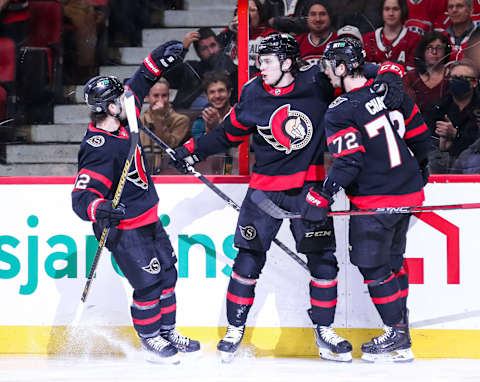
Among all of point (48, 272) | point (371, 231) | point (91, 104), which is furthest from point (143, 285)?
point (371, 231)

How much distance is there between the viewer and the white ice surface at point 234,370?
289 centimetres

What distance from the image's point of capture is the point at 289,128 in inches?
118

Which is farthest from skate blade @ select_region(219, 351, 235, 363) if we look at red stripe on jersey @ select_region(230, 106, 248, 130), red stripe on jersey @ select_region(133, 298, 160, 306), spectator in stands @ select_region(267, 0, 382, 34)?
spectator in stands @ select_region(267, 0, 382, 34)

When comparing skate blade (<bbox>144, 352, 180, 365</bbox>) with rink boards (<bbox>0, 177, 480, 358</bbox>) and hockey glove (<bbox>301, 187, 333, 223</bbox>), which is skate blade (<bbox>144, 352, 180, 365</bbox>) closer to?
rink boards (<bbox>0, 177, 480, 358</bbox>)

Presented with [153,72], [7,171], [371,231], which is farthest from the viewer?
[7,171]

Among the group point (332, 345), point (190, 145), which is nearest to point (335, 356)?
point (332, 345)

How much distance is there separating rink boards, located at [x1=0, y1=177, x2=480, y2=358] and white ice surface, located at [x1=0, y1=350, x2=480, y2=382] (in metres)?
0.12

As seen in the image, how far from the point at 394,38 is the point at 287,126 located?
25.8 inches

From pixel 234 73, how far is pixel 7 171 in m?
1.10

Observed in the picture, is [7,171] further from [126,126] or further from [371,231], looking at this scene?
[371,231]

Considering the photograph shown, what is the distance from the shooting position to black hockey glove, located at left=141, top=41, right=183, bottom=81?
311cm

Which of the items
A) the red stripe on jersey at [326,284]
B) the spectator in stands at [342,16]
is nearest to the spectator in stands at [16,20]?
the spectator in stands at [342,16]

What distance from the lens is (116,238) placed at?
3025mm

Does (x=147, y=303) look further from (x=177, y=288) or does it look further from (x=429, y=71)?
(x=429, y=71)
